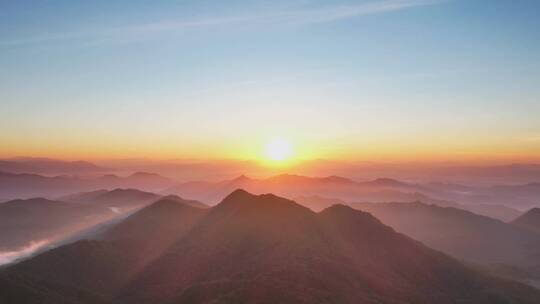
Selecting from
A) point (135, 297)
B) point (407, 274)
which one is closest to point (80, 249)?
point (135, 297)

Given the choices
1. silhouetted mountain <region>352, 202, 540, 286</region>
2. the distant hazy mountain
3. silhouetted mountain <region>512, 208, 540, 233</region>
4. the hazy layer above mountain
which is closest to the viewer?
the distant hazy mountain

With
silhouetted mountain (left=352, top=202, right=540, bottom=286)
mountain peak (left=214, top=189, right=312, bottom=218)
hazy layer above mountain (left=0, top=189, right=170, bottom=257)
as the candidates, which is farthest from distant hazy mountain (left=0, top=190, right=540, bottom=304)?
hazy layer above mountain (left=0, top=189, right=170, bottom=257)

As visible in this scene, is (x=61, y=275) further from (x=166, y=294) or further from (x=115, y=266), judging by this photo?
(x=166, y=294)

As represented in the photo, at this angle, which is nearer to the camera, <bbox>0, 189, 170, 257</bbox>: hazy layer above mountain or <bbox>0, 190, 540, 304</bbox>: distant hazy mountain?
<bbox>0, 190, 540, 304</bbox>: distant hazy mountain

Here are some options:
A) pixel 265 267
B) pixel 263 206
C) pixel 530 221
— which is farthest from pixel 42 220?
pixel 530 221

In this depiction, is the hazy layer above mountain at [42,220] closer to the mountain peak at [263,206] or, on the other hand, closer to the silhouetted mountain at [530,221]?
the mountain peak at [263,206]

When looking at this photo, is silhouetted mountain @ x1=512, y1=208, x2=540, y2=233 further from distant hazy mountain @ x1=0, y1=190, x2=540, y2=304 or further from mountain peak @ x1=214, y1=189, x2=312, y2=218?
mountain peak @ x1=214, y1=189, x2=312, y2=218
